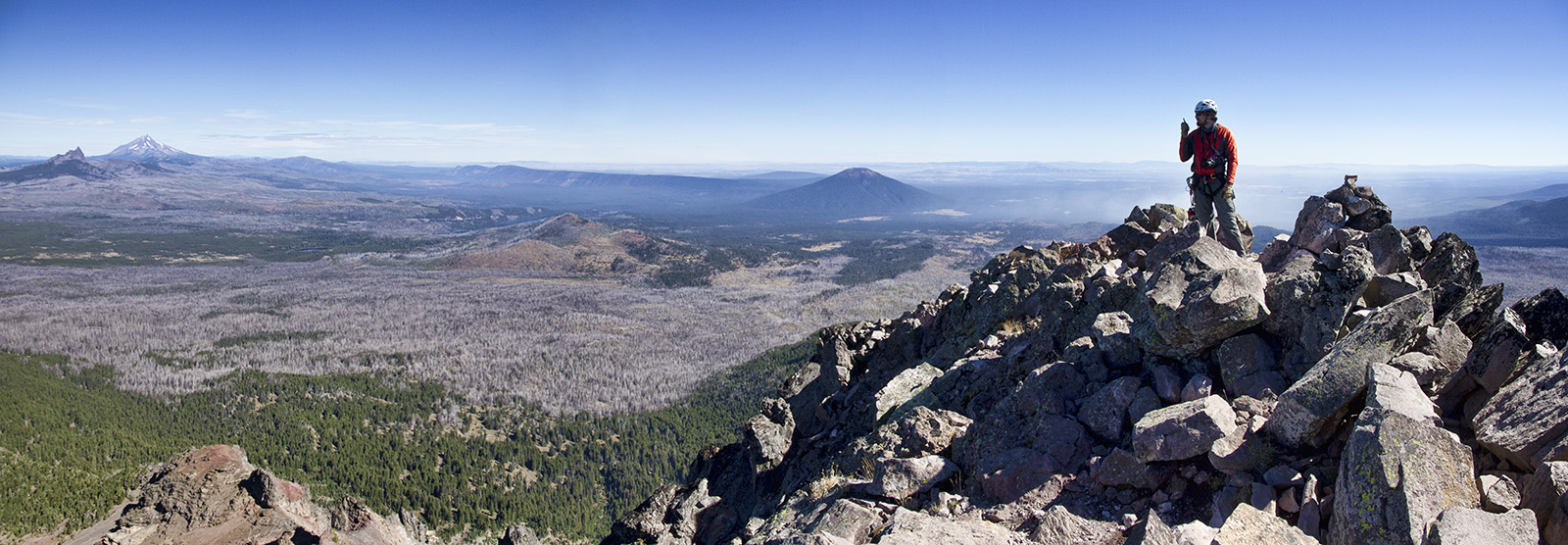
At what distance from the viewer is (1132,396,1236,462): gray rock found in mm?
8797

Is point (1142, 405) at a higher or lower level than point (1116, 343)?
lower

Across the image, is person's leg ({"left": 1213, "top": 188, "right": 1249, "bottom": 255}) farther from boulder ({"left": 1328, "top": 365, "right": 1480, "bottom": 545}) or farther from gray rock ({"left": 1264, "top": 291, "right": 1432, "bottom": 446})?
boulder ({"left": 1328, "top": 365, "right": 1480, "bottom": 545})

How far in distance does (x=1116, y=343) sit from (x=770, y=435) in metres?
10.2

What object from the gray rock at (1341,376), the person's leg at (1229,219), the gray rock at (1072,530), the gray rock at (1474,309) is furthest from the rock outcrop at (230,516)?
the gray rock at (1474,309)

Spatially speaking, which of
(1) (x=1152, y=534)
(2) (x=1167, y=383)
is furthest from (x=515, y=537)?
(1) (x=1152, y=534)

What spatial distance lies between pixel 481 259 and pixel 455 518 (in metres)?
162

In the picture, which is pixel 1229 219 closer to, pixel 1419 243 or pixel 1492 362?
pixel 1419 243

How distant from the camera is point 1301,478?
311 inches

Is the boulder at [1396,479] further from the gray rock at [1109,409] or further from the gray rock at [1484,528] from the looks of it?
the gray rock at [1109,409]

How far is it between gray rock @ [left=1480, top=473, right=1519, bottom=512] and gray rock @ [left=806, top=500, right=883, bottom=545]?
6693 mm

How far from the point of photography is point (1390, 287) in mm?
11391

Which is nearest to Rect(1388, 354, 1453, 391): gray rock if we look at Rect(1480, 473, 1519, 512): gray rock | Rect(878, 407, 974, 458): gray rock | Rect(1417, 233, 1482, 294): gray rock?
Rect(1480, 473, 1519, 512): gray rock

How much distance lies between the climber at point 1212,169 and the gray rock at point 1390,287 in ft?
14.6

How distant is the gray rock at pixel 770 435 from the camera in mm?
18750
